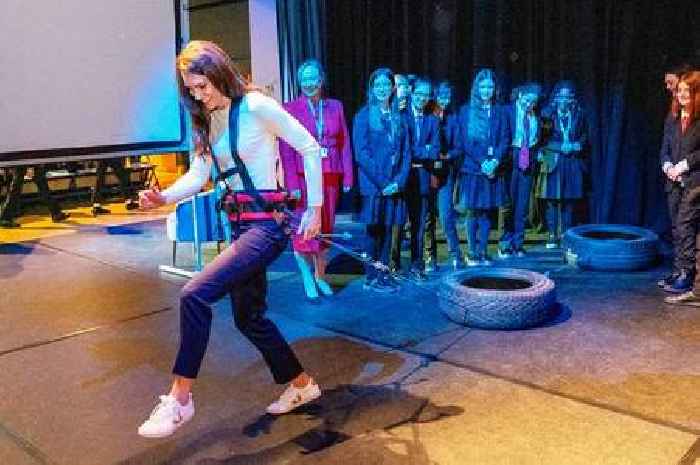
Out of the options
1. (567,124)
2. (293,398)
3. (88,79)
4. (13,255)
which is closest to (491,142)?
(567,124)

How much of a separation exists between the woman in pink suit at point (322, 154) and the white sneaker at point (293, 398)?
1940 millimetres

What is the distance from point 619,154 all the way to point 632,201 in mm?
499

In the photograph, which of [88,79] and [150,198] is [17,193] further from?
[150,198]

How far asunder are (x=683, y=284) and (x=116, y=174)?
7.99m

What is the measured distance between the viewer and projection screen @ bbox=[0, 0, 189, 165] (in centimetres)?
461

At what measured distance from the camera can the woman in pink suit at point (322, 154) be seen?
507 cm

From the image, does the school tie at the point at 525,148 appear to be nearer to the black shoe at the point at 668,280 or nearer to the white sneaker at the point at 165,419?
the black shoe at the point at 668,280

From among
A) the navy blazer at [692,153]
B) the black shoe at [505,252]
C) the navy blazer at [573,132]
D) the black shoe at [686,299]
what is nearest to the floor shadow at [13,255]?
the black shoe at [505,252]

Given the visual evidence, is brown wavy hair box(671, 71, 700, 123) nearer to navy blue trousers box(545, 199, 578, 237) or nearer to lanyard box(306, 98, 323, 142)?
navy blue trousers box(545, 199, 578, 237)

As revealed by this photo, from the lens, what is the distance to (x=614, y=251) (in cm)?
560

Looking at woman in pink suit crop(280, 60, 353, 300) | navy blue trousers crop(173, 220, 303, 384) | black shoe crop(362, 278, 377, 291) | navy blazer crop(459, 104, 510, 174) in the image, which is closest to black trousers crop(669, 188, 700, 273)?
navy blazer crop(459, 104, 510, 174)

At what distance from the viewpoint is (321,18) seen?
8.38 meters

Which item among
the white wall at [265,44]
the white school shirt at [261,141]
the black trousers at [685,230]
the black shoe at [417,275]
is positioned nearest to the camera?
the white school shirt at [261,141]

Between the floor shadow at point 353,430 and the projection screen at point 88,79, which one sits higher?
the projection screen at point 88,79
